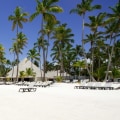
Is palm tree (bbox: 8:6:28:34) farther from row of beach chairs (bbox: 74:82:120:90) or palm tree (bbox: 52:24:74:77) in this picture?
row of beach chairs (bbox: 74:82:120:90)

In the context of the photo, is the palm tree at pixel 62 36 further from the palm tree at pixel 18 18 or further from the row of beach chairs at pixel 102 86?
the row of beach chairs at pixel 102 86

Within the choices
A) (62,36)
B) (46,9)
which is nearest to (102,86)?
(46,9)

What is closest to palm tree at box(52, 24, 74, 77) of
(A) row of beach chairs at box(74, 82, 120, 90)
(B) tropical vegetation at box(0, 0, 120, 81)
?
(B) tropical vegetation at box(0, 0, 120, 81)

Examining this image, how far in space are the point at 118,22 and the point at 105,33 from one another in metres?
6.27

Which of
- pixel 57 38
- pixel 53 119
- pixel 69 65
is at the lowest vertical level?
pixel 53 119

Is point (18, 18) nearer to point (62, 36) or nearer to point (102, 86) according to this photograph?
point (62, 36)

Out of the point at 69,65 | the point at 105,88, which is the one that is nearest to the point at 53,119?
the point at 105,88

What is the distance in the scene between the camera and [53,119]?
8.75 meters

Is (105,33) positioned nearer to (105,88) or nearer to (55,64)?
(105,88)

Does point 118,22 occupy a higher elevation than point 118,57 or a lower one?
higher

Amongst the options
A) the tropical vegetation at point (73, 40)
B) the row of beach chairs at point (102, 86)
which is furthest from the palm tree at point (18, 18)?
the row of beach chairs at point (102, 86)

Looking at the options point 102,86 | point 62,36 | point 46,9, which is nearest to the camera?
point 102,86

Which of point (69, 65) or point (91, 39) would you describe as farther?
point (69, 65)

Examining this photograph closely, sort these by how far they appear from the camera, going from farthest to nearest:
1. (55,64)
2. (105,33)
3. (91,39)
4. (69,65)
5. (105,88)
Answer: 1. (55,64)
2. (69,65)
3. (91,39)
4. (105,33)
5. (105,88)
